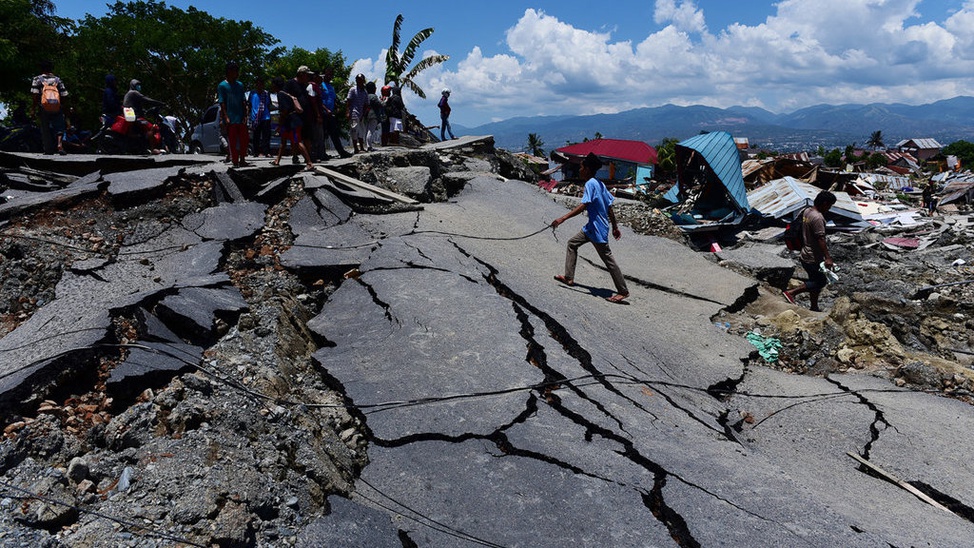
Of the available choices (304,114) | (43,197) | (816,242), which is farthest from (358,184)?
(816,242)

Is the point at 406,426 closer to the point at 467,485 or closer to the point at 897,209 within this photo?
the point at 467,485

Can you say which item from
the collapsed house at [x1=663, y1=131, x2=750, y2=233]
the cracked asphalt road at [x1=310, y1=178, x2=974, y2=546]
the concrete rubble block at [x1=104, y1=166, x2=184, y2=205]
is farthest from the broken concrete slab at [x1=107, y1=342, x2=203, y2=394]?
the collapsed house at [x1=663, y1=131, x2=750, y2=233]

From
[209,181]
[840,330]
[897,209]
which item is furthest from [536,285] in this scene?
[897,209]

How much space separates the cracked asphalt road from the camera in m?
2.54

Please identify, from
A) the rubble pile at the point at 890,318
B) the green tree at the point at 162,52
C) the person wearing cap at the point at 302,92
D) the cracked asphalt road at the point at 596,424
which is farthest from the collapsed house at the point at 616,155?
the cracked asphalt road at the point at 596,424

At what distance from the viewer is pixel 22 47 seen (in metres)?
18.3

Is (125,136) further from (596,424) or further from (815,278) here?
(815,278)

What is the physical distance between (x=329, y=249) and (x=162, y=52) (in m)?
18.6

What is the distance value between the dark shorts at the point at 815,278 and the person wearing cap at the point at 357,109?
7.53m

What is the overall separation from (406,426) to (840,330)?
16.3 ft

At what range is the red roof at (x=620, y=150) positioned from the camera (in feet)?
141

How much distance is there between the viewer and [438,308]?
4547 millimetres

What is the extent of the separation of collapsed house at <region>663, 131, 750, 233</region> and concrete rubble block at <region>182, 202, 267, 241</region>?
7.73 meters

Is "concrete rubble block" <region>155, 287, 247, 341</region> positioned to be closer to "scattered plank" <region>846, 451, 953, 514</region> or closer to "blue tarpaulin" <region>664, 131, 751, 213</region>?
"scattered plank" <region>846, 451, 953, 514</region>
